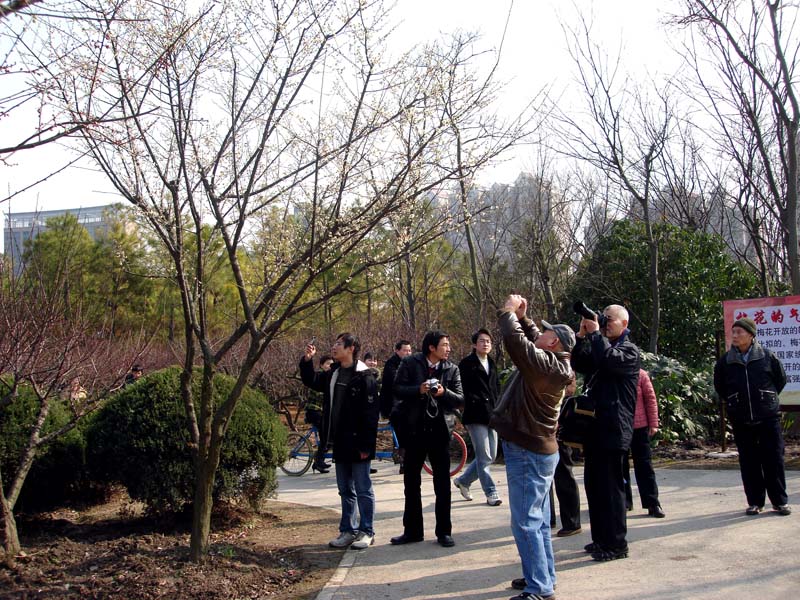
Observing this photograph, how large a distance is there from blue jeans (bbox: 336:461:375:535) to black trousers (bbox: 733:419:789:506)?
3.37 meters

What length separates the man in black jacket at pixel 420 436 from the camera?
638cm

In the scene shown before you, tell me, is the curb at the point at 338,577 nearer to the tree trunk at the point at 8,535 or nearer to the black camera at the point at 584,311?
the tree trunk at the point at 8,535

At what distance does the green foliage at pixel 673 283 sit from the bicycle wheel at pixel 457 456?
4.80 metres

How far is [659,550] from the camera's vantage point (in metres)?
5.89

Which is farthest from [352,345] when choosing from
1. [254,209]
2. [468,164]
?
[468,164]

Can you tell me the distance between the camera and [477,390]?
816 cm

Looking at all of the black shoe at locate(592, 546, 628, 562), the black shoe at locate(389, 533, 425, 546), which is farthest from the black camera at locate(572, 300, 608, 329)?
the black shoe at locate(389, 533, 425, 546)

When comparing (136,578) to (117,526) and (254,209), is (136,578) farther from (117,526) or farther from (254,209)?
(254,209)

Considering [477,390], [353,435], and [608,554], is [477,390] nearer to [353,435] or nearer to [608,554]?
[353,435]

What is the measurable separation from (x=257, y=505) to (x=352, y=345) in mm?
2032

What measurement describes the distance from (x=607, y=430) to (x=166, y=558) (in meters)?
3.40

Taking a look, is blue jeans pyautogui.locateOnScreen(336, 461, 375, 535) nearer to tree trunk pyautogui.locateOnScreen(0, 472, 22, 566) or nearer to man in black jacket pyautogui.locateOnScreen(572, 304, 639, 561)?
man in black jacket pyautogui.locateOnScreen(572, 304, 639, 561)

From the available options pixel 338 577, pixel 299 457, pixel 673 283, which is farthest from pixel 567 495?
pixel 673 283

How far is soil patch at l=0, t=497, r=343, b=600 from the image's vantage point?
203 inches
